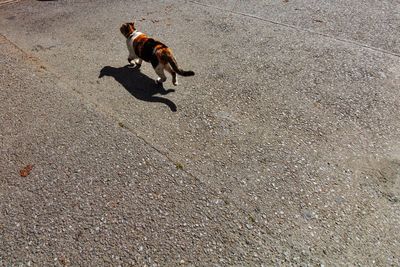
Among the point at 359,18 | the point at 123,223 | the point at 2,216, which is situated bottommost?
the point at 2,216

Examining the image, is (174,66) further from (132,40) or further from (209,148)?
(209,148)

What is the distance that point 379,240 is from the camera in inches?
114

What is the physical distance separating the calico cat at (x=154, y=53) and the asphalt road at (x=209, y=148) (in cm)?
34

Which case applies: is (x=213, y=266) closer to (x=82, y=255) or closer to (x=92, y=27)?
(x=82, y=255)

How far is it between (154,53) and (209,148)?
180cm

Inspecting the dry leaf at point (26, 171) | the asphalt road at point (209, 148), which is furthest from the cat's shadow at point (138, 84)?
the dry leaf at point (26, 171)

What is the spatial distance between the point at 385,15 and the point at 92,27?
665 cm

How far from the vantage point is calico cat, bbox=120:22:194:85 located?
454 centimetres

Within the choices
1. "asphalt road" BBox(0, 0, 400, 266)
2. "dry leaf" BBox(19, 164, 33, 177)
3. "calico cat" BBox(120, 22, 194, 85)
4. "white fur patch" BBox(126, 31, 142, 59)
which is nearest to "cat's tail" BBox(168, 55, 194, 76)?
"calico cat" BBox(120, 22, 194, 85)

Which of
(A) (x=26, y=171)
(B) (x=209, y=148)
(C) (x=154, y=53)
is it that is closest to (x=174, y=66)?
(C) (x=154, y=53)

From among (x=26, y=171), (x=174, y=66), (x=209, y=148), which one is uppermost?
(x=174, y=66)

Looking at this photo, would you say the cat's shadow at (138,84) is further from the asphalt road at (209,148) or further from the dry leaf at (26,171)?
the dry leaf at (26,171)

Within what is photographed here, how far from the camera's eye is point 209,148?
3934 mm

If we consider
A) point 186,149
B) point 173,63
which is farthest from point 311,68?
point 186,149
